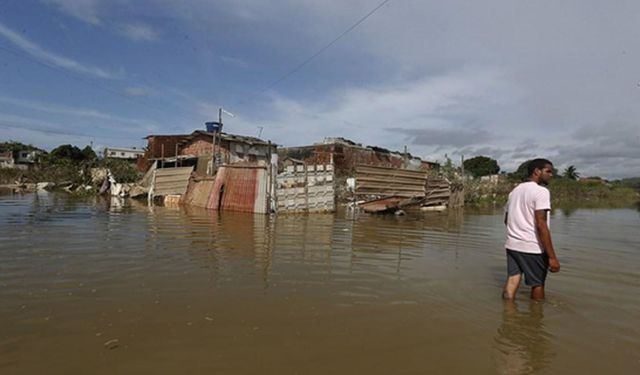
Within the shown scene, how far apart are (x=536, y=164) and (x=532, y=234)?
78 cm

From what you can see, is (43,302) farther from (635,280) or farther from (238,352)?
(635,280)

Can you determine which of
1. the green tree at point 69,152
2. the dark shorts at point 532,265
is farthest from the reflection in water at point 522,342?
the green tree at point 69,152

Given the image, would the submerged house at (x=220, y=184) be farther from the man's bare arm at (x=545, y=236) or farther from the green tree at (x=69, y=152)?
the green tree at (x=69, y=152)

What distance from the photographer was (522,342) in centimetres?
341

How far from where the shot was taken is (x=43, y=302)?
4004 mm

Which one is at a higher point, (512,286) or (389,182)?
(389,182)

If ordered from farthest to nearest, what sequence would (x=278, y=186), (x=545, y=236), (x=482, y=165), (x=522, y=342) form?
(x=482, y=165) < (x=278, y=186) < (x=545, y=236) < (x=522, y=342)

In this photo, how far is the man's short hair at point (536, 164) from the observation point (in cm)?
453

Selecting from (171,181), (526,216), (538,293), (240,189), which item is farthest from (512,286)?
(171,181)

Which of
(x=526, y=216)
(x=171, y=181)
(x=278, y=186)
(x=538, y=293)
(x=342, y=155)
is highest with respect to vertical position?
(x=342, y=155)

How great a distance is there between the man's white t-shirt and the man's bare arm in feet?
0.20

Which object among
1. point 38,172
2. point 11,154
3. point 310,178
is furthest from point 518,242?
point 11,154

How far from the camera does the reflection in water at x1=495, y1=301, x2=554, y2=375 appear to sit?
297 centimetres

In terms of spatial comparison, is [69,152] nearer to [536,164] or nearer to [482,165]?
[536,164]
